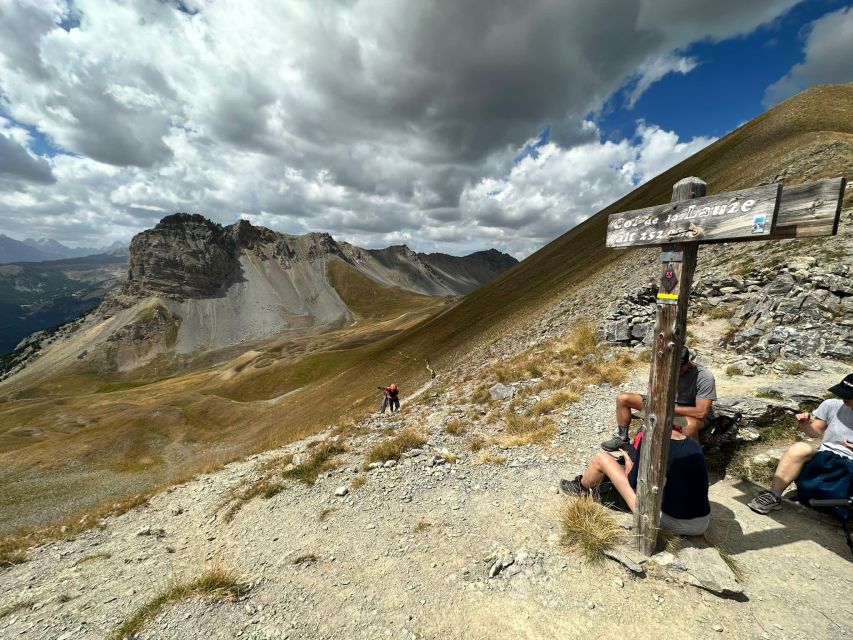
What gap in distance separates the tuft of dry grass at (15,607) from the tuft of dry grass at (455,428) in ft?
35.1

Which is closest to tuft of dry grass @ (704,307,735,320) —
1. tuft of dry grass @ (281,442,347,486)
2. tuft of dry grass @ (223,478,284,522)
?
tuft of dry grass @ (281,442,347,486)

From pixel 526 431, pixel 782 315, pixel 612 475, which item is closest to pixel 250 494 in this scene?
pixel 526 431

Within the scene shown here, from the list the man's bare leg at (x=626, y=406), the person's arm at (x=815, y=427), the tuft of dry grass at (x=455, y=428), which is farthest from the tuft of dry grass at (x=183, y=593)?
the person's arm at (x=815, y=427)

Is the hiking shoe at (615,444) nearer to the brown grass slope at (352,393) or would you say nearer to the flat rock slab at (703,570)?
the flat rock slab at (703,570)

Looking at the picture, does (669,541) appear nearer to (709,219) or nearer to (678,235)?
(678,235)

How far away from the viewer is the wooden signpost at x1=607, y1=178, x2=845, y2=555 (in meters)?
4.46

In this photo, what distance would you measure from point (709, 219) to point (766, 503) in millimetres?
5462

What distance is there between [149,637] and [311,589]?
8.12 ft

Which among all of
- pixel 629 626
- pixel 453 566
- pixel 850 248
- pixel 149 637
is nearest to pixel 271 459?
pixel 149 637

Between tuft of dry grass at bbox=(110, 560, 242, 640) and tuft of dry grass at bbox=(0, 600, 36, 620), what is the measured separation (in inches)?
134

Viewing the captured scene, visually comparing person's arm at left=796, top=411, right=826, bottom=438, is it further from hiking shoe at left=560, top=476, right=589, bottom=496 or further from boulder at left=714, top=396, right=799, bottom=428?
hiking shoe at left=560, top=476, right=589, bottom=496

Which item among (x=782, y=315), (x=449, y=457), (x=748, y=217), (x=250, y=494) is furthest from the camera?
(x=782, y=315)

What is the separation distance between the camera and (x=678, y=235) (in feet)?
16.9

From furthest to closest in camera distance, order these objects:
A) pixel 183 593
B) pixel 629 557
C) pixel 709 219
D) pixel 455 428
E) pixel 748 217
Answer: pixel 455 428, pixel 183 593, pixel 629 557, pixel 709 219, pixel 748 217
